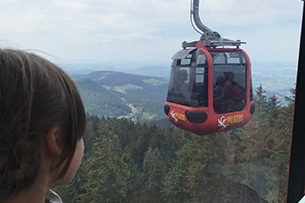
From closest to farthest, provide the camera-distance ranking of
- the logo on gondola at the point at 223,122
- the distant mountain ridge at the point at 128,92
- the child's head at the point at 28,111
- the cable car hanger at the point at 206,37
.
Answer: the child's head at the point at 28,111 → the distant mountain ridge at the point at 128,92 → the cable car hanger at the point at 206,37 → the logo on gondola at the point at 223,122

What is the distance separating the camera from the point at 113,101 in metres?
1.32

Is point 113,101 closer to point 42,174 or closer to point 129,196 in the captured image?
point 129,196

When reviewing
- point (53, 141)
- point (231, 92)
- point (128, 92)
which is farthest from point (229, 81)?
point (53, 141)

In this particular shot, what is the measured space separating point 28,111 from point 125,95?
77 cm

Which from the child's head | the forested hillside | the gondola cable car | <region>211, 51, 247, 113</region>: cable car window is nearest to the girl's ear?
the child's head

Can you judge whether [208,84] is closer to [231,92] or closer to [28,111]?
[231,92]

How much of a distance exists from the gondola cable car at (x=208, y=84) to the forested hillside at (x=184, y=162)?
0.19 feet

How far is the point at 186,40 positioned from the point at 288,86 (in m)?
0.68

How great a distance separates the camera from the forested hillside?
4.25ft

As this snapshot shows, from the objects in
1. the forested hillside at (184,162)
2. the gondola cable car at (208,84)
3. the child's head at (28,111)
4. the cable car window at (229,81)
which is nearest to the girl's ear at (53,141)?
the child's head at (28,111)

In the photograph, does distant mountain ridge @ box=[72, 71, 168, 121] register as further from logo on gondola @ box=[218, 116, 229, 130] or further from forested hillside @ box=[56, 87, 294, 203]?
logo on gondola @ box=[218, 116, 229, 130]

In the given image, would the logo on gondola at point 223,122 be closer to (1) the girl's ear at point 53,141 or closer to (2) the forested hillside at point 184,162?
(2) the forested hillside at point 184,162

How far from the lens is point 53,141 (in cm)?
63

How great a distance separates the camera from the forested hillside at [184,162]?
1297 mm
